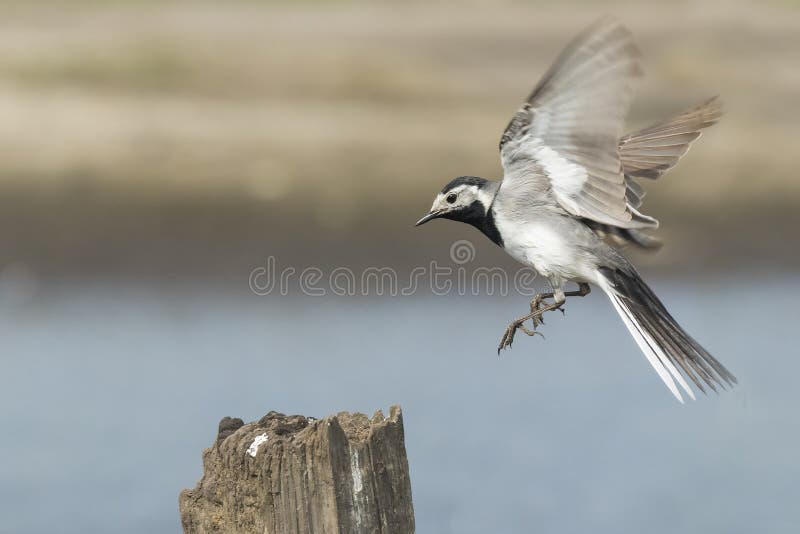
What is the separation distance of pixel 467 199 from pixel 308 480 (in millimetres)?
2776

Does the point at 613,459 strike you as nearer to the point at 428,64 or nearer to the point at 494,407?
the point at 494,407

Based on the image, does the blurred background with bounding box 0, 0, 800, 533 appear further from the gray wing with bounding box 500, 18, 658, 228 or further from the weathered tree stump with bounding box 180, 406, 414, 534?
the weathered tree stump with bounding box 180, 406, 414, 534

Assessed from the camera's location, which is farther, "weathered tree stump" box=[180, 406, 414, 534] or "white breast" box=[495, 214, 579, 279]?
"white breast" box=[495, 214, 579, 279]

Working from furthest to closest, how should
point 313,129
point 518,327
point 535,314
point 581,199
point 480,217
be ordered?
point 313,129 → point 518,327 → point 535,314 → point 480,217 → point 581,199

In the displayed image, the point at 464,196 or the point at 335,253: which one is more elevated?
the point at 335,253

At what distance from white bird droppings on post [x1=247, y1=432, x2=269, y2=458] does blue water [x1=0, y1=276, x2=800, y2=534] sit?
5766 millimetres

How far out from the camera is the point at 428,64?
833 inches

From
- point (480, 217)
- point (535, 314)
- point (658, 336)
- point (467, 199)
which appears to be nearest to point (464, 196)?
point (467, 199)

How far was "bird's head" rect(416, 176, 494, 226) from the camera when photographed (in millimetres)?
7719

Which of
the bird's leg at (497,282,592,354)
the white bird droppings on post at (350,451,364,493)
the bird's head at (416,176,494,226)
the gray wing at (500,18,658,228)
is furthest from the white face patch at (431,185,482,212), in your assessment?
the white bird droppings on post at (350,451,364,493)

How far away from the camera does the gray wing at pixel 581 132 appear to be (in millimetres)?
6656

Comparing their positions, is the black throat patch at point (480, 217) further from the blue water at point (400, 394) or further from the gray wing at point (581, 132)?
the blue water at point (400, 394)

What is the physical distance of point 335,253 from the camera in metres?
15.4

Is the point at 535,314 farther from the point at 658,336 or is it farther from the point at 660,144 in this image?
the point at 660,144
